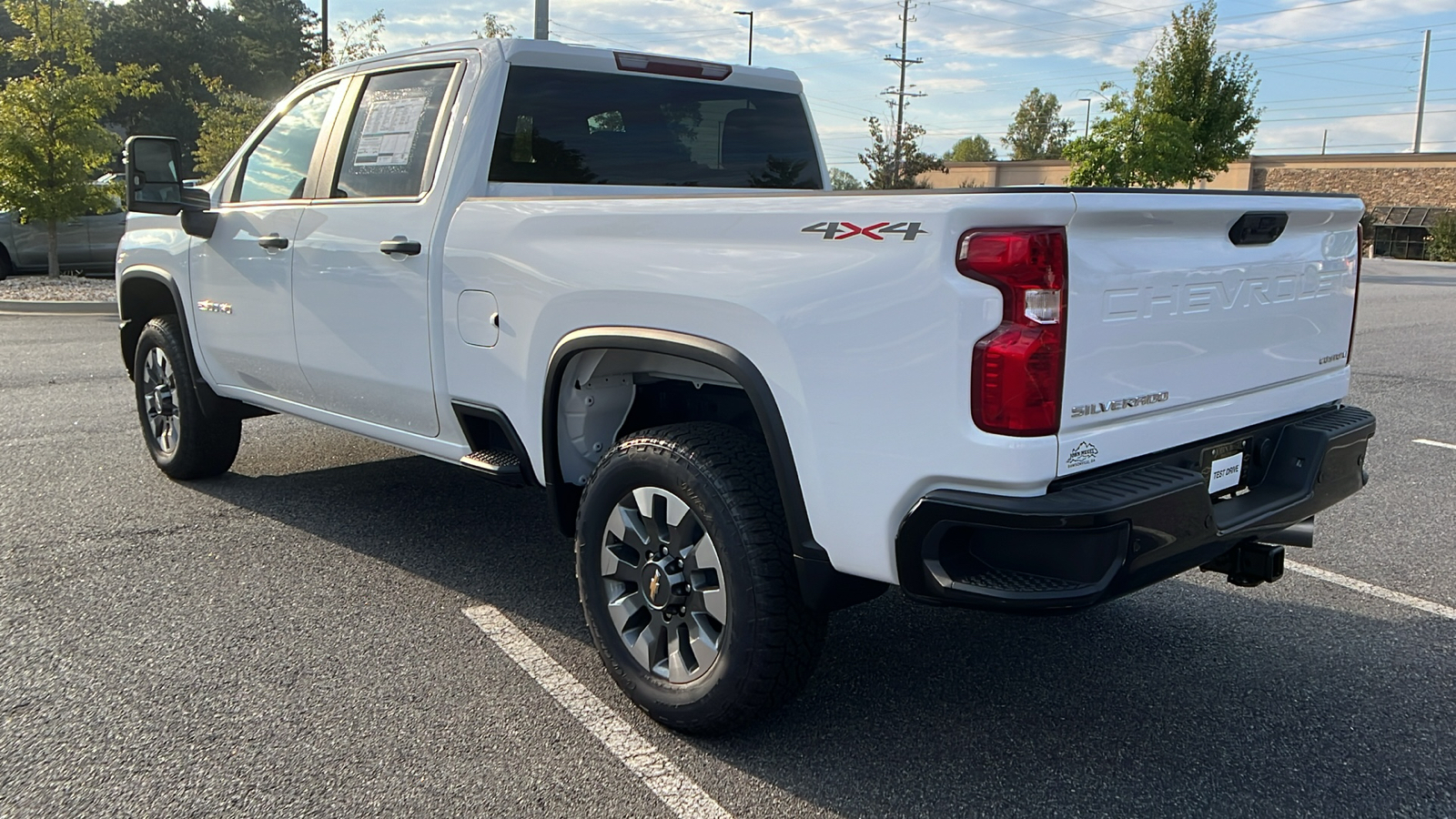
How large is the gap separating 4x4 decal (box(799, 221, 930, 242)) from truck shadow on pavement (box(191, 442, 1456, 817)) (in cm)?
140

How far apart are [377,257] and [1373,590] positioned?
157 inches

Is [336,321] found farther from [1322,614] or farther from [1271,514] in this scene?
[1322,614]

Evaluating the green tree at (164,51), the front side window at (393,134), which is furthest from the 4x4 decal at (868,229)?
the green tree at (164,51)

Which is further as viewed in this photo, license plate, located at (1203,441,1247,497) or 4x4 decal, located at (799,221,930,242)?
license plate, located at (1203,441,1247,497)

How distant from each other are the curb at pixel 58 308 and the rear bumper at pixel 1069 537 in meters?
13.8

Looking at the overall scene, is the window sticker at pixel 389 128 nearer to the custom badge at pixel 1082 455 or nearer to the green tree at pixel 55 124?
the custom badge at pixel 1082 455

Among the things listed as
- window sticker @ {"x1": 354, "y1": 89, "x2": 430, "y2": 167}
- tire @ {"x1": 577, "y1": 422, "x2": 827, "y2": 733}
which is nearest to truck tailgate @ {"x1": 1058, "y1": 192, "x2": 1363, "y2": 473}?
tire @ {"x1": 577, "y1": 422, "x2": 827, "y2": 733}

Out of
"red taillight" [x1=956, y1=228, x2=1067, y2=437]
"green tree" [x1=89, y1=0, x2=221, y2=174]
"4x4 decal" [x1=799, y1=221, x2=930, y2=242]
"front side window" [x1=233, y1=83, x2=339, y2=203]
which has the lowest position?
"red taillight" [x1=956, y1=228, x2=1067, y2=437]

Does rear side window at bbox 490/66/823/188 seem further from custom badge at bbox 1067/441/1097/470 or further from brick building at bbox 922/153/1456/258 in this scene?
brick building at bbox 922/153/1456/258

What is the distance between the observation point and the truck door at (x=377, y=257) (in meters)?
3.99

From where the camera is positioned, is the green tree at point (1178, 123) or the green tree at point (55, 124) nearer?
the green tree at point (55, 124)

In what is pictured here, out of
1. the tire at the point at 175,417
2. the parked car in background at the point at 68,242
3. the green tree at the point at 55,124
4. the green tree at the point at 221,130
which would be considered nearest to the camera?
the tire at the point at 175,417

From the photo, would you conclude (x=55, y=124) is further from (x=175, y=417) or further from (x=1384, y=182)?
(x=1384, y=182)

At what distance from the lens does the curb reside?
13820 millimetres
